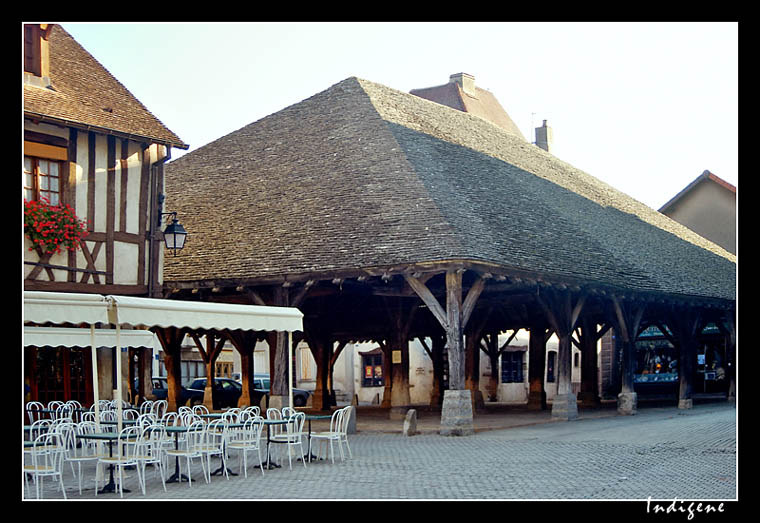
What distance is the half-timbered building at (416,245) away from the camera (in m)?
17.0

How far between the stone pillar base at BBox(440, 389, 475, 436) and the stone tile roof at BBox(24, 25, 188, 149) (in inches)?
244

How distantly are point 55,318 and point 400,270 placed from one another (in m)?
7.31

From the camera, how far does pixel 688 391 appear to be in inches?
930

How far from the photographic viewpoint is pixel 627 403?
2164 cm

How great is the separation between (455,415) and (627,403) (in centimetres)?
707

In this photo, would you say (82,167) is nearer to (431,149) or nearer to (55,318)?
(55,318)

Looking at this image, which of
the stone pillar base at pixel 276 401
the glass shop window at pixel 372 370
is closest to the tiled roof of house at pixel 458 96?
the glass shop window at pixel 372 370

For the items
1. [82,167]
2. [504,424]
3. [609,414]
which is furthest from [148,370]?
[609,414]

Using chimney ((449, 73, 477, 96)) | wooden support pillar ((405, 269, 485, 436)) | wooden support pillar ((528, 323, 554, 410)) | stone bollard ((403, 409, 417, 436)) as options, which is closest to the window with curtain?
wooden support pillar ((405, 269, 485, 436))

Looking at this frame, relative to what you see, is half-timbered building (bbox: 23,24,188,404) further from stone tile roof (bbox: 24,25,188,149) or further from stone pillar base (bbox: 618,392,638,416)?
stone pillar base (bbox: 618,392,638,416)

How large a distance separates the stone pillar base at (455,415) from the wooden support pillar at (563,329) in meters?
4.13

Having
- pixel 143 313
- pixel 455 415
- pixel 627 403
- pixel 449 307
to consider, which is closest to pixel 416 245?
pixel 449 307

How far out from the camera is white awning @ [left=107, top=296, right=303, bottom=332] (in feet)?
34.3

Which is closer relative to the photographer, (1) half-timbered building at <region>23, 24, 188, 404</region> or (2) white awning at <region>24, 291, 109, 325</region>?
(2) white awning at <region>24, 291, 109, 325</region>
